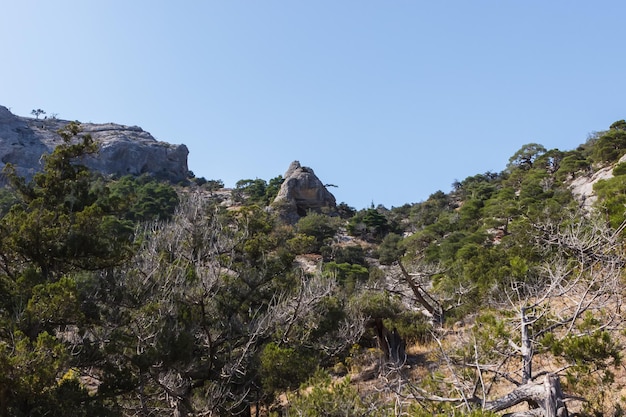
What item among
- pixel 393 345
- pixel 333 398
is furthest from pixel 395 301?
pixel 333 398

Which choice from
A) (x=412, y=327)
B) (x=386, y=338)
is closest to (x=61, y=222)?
(x=386, y=338)

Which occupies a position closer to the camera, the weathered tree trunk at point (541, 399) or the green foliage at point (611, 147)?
the weathered tree trunk at point (541, 399)

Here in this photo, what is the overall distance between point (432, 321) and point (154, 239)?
300 inches

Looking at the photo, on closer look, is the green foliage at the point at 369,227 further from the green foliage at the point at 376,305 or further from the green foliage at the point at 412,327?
the green foliage at the point at 376,305

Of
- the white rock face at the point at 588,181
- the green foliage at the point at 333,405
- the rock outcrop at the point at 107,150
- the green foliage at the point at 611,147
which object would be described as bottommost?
the green foliage at the point at 333,405

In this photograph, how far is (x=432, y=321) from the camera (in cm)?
1287

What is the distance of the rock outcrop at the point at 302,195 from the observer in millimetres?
41219

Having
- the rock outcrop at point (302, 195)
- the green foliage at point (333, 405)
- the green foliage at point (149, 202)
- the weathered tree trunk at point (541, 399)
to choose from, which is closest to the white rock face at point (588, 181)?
the rock outcrop at point (302, 195)

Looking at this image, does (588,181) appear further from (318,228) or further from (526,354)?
(526,354)

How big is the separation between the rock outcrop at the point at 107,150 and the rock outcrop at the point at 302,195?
24.2m

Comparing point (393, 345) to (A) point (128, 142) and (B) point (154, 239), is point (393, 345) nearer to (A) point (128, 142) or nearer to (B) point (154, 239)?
(B) point (154, 239)

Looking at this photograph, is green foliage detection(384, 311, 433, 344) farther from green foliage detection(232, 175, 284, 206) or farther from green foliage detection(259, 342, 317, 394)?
green foliage detection(232, 175, 284, 206)

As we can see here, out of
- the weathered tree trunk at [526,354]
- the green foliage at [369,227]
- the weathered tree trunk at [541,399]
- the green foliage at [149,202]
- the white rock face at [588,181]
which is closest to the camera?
the weathered tree trunk at [541,399]

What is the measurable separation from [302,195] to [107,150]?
104ft
